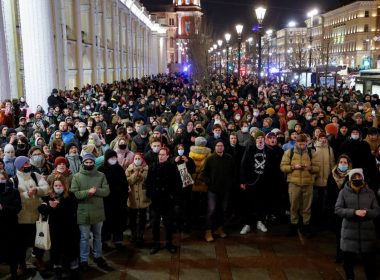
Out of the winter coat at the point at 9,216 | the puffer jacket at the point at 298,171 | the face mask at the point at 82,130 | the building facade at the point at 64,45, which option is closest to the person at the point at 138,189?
the winter coat at the point at 9,216

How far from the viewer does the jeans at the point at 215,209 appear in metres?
8.41

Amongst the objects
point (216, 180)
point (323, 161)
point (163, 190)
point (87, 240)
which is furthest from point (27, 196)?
point (323, 161)

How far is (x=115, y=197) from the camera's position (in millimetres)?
7641

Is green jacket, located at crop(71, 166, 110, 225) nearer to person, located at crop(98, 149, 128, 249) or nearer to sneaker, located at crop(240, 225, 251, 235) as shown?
person, located at crop(98, 149, 128, 249)

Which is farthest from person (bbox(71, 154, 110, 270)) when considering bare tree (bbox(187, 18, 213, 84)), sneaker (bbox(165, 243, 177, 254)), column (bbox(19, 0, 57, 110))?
bare tree (bbox(187, 18, 213, 84))

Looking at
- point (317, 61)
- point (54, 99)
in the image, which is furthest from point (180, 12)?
point (54, 99)

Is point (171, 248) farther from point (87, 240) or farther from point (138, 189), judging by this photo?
point (87, 240)

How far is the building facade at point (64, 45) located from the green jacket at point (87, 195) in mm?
13491

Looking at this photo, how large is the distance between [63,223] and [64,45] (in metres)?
20.1

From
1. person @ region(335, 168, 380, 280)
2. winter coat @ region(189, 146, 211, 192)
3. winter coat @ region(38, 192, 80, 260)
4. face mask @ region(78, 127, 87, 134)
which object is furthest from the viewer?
face mask @ region(78, 127, 87, 134)

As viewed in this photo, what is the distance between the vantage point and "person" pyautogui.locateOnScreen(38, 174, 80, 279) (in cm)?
652

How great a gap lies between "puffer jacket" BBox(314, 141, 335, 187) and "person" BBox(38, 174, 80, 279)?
458 centimetres

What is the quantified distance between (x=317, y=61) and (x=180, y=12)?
47.4 metres

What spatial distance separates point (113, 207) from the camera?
25.3 feet
